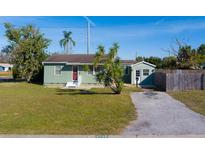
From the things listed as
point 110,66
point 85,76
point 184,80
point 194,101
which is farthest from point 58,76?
point 194,101

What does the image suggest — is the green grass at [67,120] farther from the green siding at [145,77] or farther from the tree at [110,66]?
the green siding at [145,77]

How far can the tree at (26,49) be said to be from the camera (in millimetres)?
24594

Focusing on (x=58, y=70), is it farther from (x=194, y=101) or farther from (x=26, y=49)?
(x=194, y=101)

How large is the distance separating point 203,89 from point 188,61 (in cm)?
1061

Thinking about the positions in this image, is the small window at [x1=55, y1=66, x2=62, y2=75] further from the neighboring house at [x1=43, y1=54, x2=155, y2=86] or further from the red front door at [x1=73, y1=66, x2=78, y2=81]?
the red front door at [x1=73, y1=66, x2=78, y2=81]

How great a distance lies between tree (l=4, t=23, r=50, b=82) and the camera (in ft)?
80.7

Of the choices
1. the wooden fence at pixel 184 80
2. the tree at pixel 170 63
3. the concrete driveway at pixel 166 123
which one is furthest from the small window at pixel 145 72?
the concrete driveway at pixel 166 123

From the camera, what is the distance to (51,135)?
20.3 feet
